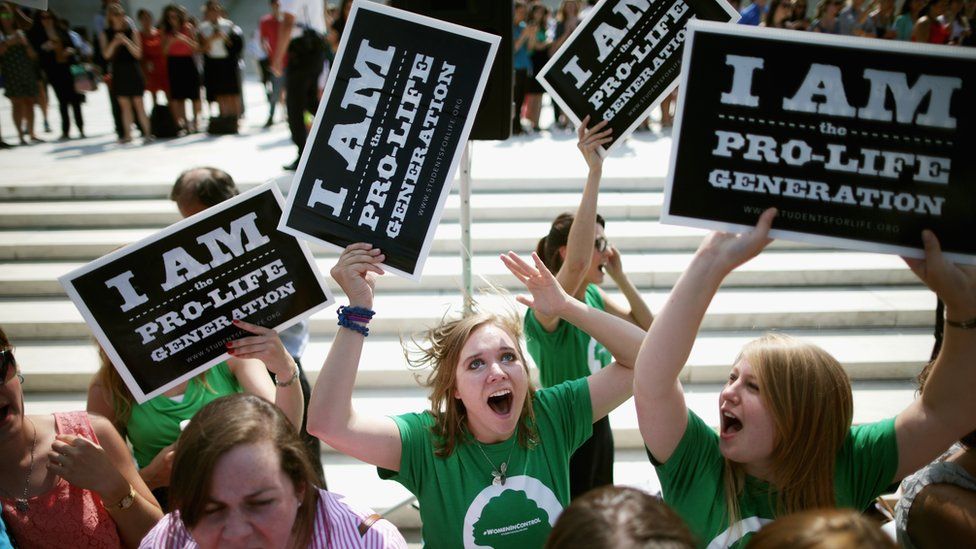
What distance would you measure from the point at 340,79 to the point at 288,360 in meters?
0.90

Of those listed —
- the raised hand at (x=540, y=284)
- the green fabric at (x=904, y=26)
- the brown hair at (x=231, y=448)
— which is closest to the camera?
the brown hair at (x=231, y=448)

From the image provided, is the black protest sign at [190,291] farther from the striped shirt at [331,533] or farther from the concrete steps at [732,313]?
the concrete steps at [732,313]

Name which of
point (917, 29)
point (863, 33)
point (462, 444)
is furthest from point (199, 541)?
point (863, 33)

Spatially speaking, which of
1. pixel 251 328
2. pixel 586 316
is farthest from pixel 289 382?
pixel 586 316

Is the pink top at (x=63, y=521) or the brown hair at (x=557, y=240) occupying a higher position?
the brown hair at (x=557, y=240)

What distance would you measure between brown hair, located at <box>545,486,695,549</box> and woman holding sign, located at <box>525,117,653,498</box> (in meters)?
1.60

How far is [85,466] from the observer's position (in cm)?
198

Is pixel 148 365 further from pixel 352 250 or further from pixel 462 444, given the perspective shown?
pixel 462 444

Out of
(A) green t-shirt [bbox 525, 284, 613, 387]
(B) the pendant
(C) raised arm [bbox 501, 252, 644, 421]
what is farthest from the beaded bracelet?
(A) green t-shirt [bbox 525, 284, 613, 387]

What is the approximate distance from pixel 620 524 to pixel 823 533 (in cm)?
32

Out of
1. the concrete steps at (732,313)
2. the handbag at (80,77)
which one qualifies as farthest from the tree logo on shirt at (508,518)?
the handbag at (80,77)

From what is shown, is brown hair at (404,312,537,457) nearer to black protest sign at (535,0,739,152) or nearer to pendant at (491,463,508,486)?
pendant at (491,463,508,486)

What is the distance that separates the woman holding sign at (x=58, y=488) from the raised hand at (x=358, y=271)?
0.80 m

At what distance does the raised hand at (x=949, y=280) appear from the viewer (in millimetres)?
1658
